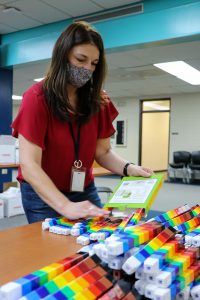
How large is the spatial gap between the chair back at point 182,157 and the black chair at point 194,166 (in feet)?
0.56

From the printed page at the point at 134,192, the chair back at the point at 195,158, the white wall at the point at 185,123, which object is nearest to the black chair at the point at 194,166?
the chair back at the point at 195,158

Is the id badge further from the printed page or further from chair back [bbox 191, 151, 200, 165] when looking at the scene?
chair back [bbox 191, 151, 200, 165]

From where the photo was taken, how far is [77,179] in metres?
1.30

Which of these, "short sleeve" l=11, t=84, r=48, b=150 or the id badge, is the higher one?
"short sleeve" l=11, t=84, r=48, b=150

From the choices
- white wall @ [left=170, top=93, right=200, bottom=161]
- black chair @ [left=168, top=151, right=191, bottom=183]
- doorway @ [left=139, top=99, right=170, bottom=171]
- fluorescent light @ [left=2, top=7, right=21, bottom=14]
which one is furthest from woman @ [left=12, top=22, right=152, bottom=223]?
doorway @ [left=139, top=99, right=170, bottom=171]

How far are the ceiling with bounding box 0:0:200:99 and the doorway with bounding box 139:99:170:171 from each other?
794 mm

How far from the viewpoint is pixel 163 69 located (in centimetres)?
A: 692

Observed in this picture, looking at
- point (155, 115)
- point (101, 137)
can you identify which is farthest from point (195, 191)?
point (101, 137)

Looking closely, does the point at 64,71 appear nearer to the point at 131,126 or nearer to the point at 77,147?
the point at 77,147

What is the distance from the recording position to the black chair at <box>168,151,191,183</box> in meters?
9.16

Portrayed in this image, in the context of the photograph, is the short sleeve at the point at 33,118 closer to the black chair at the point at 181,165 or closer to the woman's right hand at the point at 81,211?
the woman's right hand at the point at 81,211

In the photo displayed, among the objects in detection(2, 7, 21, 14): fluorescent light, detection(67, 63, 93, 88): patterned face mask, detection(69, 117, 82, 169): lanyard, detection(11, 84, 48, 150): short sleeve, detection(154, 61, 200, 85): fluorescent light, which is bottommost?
detection(69, 117, 82, 169): lanyard

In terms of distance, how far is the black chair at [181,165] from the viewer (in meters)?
9.16

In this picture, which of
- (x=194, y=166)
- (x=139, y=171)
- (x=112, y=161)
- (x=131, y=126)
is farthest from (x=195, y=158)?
→ (x=139, y=171)
